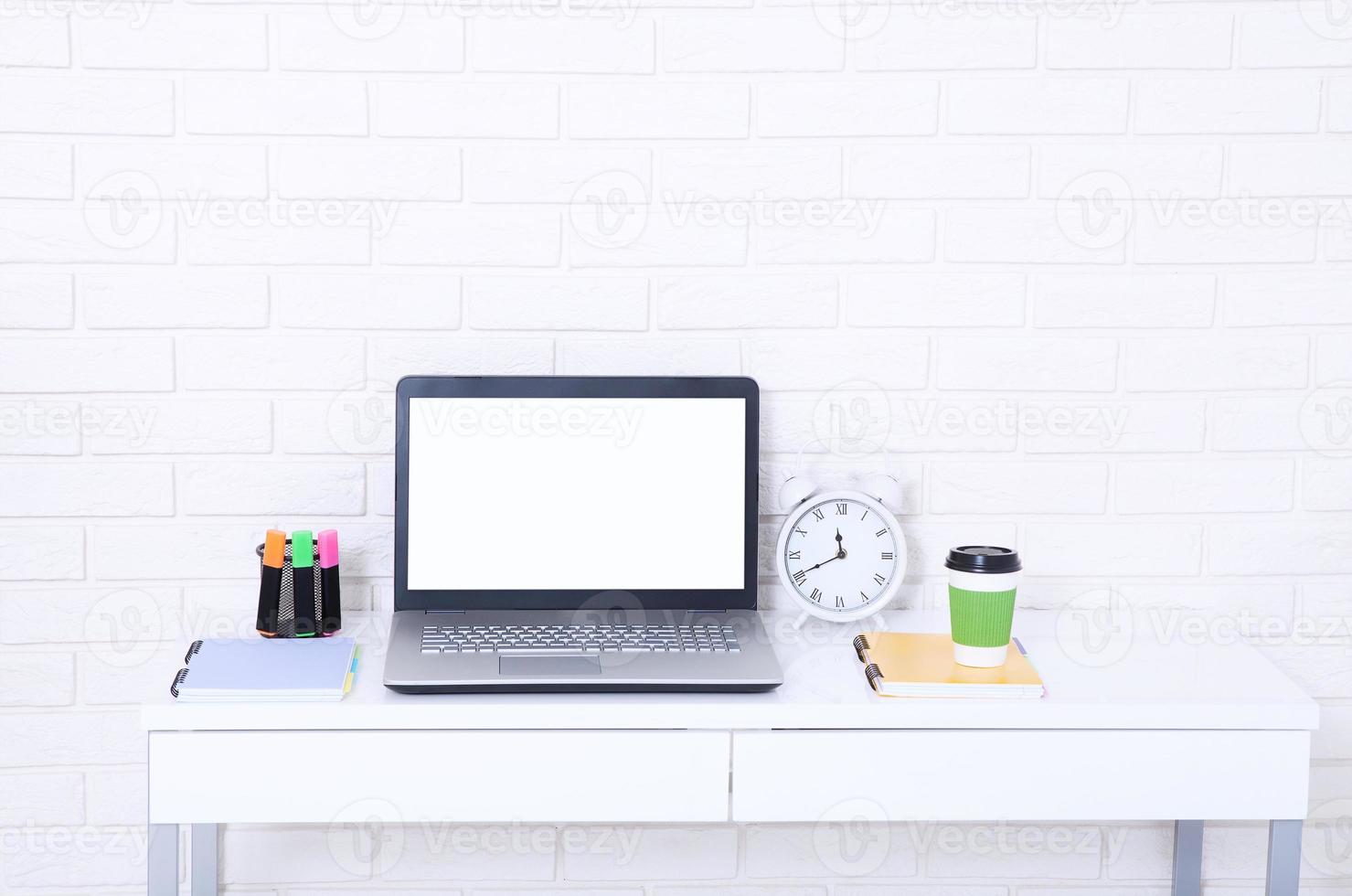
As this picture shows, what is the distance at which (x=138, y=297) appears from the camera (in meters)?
1.59

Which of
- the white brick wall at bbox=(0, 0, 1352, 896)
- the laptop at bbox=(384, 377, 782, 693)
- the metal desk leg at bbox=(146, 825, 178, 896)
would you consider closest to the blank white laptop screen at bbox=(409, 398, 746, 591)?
the laptop at bbox=(384, 377, 782, 693)

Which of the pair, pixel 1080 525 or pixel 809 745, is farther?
pixel 1080 525

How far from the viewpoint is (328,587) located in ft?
4.94

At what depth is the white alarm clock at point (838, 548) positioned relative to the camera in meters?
1.58

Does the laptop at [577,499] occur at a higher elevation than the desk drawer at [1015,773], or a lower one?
higher

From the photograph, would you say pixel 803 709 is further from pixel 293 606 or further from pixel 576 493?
pixel 293 606

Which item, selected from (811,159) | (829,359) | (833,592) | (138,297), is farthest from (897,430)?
(138,297)

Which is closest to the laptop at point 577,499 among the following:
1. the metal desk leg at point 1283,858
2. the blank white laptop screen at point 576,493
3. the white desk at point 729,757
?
the blank white laptop screen at point 576,493

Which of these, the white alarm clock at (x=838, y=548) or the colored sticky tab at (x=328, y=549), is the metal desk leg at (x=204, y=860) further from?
the white alarm clock at (x=838, y=548)

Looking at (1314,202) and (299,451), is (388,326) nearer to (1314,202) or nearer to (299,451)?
(299,451)

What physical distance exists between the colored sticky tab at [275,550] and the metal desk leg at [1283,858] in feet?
3.90

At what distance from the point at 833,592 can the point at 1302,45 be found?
0.94 m

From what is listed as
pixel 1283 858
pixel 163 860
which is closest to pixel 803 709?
pixel 1283 858

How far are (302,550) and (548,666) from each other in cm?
36
